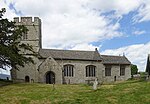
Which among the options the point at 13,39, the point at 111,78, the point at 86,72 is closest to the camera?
the point at 13,39

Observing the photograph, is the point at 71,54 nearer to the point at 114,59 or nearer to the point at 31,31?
the point at 31,31

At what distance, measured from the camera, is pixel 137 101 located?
27547mm

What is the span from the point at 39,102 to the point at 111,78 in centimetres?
4487

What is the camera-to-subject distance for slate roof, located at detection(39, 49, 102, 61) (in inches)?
2594

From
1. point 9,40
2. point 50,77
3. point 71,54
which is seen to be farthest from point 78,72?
point 9,40

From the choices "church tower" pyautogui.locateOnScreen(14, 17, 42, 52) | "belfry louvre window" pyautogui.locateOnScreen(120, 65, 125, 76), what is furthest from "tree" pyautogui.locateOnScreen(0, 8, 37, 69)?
"belfry louvre window" pyautogui.locateOnScreen(120, 65, 125, 76)

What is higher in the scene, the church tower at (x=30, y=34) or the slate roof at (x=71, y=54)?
the church tower at (x=30, y=34)

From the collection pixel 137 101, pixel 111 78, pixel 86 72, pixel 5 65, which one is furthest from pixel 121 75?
pixel 137 101

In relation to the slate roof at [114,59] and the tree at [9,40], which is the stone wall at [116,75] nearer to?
the slate roof at [114,59]

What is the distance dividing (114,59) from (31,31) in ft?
71.2

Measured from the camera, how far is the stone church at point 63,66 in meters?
62.0

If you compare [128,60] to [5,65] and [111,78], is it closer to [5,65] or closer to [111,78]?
[111,78]

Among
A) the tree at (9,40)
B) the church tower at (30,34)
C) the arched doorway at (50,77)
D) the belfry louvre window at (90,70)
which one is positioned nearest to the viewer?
the tree at (9,40)

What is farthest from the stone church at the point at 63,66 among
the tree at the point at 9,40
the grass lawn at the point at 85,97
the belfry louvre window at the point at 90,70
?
the grass lawn at the point at 85,97
